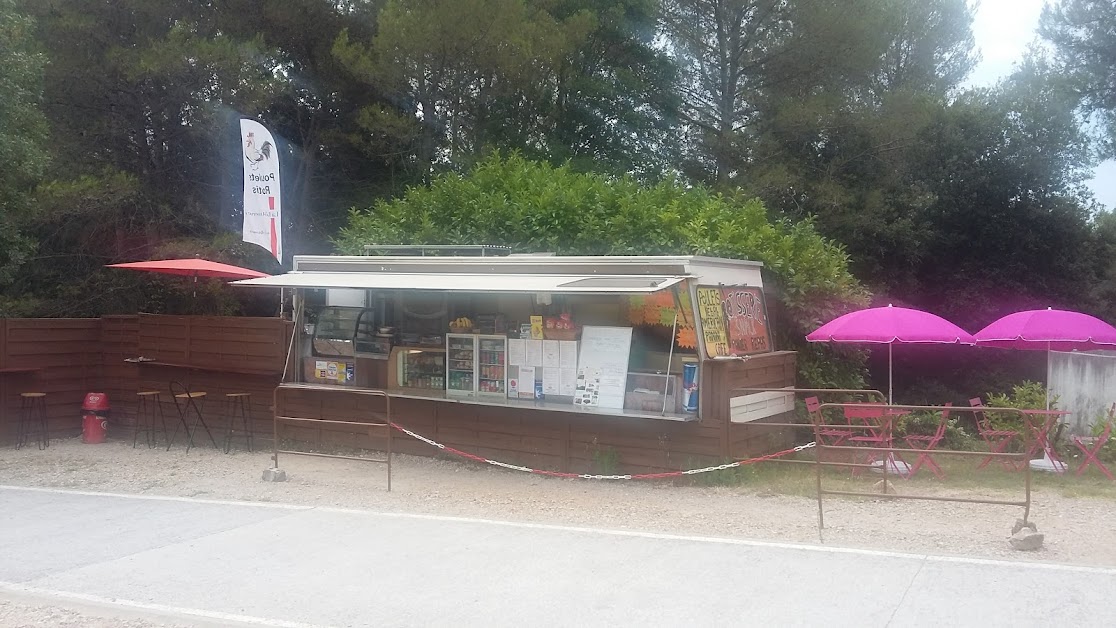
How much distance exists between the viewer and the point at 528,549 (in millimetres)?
7129

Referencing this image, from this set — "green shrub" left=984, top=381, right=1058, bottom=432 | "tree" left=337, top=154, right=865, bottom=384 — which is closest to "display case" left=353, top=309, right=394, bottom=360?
"tree" left=337, top=154, right=865, bottom=384

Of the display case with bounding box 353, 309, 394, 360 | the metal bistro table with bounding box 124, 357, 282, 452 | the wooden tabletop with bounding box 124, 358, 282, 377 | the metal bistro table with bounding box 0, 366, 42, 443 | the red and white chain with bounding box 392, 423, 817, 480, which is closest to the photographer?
the red and white chain with bounding box 392, 423, 817, 480

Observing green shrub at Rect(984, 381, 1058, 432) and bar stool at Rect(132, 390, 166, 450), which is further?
bar stool at Rect(132, 390, 166, 450)

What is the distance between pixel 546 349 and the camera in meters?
10.6

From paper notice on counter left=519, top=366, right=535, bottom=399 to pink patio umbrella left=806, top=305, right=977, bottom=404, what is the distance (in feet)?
10.8

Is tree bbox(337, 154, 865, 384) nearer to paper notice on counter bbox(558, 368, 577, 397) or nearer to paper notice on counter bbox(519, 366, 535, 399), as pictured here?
paper notice on counter bbox(558, 368, 577, 397)

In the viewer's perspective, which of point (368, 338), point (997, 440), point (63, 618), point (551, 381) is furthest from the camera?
point (368, 338)

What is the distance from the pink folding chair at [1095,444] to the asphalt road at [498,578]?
4.07 m

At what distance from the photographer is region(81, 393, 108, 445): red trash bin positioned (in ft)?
43.8

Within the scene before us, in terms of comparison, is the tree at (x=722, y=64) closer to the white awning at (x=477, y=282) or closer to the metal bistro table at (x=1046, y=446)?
the metal bistro table at (x=1046, y=446)

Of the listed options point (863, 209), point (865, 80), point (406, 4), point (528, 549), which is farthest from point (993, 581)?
point (865, 80)

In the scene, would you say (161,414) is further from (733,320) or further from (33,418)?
(733,320)

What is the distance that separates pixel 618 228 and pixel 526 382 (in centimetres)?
335


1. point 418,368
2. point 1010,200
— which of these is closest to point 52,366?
point 418,368
